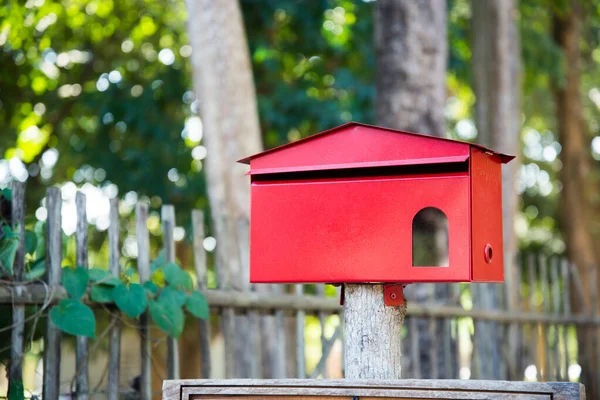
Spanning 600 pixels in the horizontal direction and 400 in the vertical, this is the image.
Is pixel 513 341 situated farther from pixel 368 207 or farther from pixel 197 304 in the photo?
pixel 368 207

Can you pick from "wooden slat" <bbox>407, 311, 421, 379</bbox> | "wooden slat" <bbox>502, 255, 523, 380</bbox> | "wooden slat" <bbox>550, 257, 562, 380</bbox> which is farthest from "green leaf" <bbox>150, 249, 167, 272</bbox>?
"wooden slat" <bbox>550, 257, 562, 380</bbox>

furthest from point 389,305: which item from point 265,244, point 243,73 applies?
point 243,73

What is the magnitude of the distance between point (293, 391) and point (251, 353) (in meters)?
2.34

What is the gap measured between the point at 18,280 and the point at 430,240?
3.74 metres

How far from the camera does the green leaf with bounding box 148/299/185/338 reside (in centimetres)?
353

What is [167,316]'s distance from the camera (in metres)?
3.55

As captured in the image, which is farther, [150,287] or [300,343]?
[300,343]

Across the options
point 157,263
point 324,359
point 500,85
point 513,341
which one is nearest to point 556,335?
point 513,341

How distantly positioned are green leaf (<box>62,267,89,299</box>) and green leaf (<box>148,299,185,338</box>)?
0.34 meters

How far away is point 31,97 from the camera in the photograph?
33.8 feet

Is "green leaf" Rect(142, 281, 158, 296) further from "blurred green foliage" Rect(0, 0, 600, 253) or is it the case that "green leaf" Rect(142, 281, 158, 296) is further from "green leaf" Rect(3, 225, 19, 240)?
"blurred green foliage" Rect(0, 0, 600, 253)

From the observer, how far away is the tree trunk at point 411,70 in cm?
642

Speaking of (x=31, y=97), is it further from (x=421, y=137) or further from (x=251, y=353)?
(x=421, y=137)

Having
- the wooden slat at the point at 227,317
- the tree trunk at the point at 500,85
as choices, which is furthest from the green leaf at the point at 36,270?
the tree trunk at the point at 500,85
